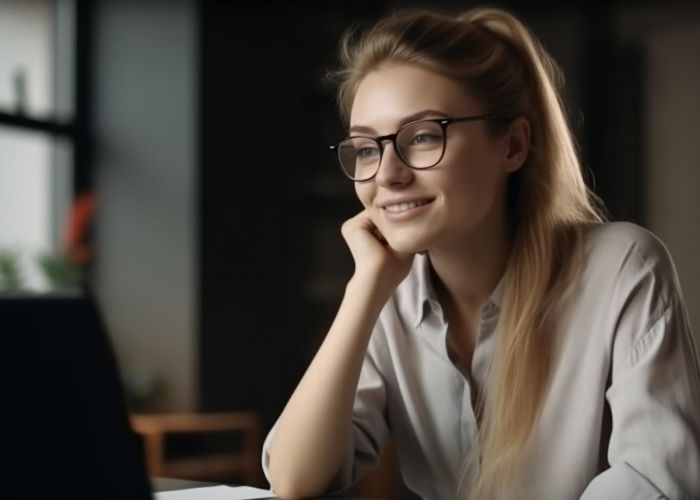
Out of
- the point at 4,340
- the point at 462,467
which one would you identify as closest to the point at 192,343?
the point at 462,467

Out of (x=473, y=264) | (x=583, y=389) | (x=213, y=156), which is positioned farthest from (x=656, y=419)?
(x=213, y=156)

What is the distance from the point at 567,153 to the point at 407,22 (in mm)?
317

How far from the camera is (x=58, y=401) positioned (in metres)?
0.84

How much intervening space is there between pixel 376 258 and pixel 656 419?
46cm

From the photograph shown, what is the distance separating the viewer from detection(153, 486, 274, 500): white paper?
1.31 m

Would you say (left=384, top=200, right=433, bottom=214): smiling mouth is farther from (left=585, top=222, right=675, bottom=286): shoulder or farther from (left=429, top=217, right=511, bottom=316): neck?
(left=585, top=222, right=675, bottom=286): shoulder

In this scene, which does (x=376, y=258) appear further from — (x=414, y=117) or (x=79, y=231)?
(x=79, y=231)

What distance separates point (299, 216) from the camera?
16.5 feet

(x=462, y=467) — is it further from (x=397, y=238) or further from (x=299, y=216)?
(x=299, y=216)

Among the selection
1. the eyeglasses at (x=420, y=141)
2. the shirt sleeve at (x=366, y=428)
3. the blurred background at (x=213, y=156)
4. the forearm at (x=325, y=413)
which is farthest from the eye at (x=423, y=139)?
the blurred background at (x=213, y=156)

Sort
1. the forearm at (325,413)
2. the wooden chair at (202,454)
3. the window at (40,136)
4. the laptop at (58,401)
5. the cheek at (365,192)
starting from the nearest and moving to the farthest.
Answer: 1. the laptop at (58,401)
2. the forearm at (325,413)
3. the cheek at (365,192)
4. the wooden chair at (202,454)
5. the window at (40,136)

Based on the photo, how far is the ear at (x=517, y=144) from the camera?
5.20 ft

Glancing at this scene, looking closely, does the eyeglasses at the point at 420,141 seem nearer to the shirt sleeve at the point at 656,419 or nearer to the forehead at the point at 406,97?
the forehead at the point at 406,97

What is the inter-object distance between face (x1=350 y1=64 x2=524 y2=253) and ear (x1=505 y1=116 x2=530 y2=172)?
0.05m
